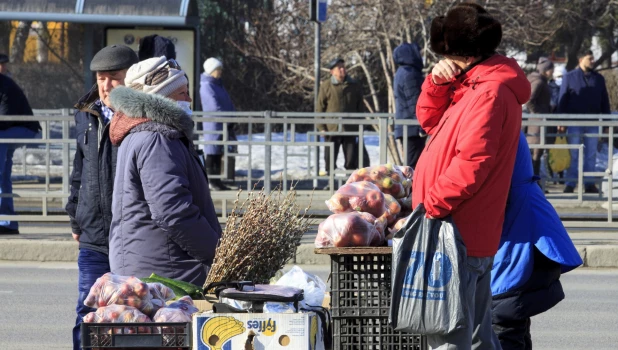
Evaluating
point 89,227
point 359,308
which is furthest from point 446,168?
point 89,227

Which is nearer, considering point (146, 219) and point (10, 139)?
point (146, 219)

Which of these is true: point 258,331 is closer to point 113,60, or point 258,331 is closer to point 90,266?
point 90,266

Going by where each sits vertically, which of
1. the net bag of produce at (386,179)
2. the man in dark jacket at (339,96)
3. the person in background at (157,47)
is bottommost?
the net bag of produce at (386,179)

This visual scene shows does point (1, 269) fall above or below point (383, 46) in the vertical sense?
below

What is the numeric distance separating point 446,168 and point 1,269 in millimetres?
6934

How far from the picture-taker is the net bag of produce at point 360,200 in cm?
474

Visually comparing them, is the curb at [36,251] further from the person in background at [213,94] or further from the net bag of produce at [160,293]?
the net bag of produce at [160,293]

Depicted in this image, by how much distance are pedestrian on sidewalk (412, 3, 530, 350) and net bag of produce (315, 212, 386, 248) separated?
0.23m

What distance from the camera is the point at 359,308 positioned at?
4.41 metres

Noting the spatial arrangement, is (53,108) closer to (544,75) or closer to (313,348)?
(544,75)

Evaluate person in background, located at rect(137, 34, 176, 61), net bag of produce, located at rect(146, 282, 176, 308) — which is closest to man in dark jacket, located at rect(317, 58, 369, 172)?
person in background, located at rect(137, 34, 176, 61)

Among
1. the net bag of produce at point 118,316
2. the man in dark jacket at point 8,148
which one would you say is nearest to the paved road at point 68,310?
the man in dark jacket at point 8,148

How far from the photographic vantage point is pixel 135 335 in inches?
140

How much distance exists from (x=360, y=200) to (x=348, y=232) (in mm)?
345
